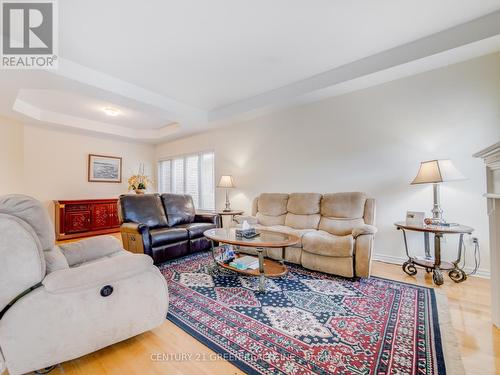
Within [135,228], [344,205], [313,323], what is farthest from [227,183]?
[313,323]

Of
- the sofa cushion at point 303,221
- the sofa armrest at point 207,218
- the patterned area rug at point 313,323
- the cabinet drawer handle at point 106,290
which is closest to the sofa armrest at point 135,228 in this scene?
the patterned area rug at point 313,323

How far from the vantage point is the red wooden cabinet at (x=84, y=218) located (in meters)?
4.62

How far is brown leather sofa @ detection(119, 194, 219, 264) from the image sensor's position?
117 inches

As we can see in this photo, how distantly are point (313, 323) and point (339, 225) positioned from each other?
62.3 inches

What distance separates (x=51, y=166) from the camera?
496 cm

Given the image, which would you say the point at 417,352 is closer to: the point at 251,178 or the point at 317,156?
the point at 317,156

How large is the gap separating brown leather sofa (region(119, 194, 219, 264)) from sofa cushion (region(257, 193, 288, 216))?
89 centimetres

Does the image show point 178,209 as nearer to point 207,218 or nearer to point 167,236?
point 207,218

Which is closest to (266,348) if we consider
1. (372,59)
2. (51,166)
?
(372,59)

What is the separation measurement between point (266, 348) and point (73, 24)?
3336 millimetres

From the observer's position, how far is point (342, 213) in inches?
119

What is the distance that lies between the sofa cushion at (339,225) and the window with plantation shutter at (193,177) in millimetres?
2935

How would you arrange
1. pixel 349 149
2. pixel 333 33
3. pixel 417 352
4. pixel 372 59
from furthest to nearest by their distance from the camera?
Answer: pixel 349 149
pixel 372 59
pixel 333 33
pixel 417 352

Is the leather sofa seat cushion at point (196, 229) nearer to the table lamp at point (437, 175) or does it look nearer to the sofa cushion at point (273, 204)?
the sofa cushion at point (273, 204)
